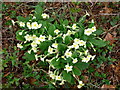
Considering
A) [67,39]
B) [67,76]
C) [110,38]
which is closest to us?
[67,39]

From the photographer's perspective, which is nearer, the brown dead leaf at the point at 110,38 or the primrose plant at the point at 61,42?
the primrose plant at the point at 61,42

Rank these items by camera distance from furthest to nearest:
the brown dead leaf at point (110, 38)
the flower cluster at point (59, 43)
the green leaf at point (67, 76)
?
the brown dead leaf at point (110, 38) → the green leaf at point (67, 76) → the flower cluster at point (59, 43)

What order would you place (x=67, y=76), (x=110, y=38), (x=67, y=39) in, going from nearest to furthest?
(x=67, y=39) → (x=67, y=76) → (x=110, y=38)

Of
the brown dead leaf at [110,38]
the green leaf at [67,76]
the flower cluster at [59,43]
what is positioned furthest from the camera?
the brown dead leaf at [110,38]

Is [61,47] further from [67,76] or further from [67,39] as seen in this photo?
[67,76]

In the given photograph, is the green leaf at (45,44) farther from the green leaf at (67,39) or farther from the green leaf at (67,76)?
the green leaf at (67,76)

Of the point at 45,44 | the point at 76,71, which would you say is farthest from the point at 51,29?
the point at 76,71

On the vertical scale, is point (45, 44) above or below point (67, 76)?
above

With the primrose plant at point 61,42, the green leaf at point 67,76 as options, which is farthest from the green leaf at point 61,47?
the green leaf at point 67,76

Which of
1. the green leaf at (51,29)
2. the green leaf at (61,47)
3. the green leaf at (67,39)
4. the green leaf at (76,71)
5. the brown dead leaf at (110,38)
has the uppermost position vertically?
the green leaf at (51,29)

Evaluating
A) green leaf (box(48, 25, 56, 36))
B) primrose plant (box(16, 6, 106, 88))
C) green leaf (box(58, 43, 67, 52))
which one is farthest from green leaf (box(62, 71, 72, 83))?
green leaf (box(48, 25, 56, 36))

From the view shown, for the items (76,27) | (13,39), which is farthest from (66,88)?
(13,39)
